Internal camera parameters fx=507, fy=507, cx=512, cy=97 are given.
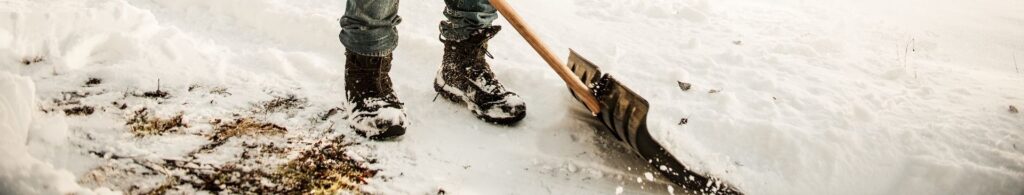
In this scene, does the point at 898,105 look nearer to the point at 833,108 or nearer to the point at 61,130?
the point at 833,108

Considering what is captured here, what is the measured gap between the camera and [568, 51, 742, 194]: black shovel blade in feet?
6.00

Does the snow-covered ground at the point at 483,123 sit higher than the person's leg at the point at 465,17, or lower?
lower

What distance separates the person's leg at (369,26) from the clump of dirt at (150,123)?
727 mm

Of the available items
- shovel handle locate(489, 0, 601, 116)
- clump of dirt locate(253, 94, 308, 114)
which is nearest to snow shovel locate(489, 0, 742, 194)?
shovel handle locate(489, 0, 601, 116)

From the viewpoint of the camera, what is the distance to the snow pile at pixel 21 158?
1.32m

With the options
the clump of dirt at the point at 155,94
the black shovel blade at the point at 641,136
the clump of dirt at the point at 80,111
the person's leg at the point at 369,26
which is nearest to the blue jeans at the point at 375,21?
the person's leg at the point at 369,26

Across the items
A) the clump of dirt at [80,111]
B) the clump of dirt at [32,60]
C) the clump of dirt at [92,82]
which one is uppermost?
the clump of dirt at [32,60]

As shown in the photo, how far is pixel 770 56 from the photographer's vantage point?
10.0 feet

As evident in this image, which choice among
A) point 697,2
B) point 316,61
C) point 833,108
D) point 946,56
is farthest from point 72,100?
point 946,56

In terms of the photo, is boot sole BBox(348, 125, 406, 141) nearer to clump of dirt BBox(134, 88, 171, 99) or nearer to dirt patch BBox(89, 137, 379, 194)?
dirt patch BBox(89, 137, 379, 194)

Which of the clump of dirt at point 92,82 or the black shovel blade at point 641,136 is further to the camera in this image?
the clump of dirt at point 92,82

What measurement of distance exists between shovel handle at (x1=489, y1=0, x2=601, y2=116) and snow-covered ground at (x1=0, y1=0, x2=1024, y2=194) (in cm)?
22

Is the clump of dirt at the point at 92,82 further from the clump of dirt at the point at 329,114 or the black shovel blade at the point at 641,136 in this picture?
the black shovel blade at the point at 641,136

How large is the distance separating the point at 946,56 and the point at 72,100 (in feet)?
15.4
